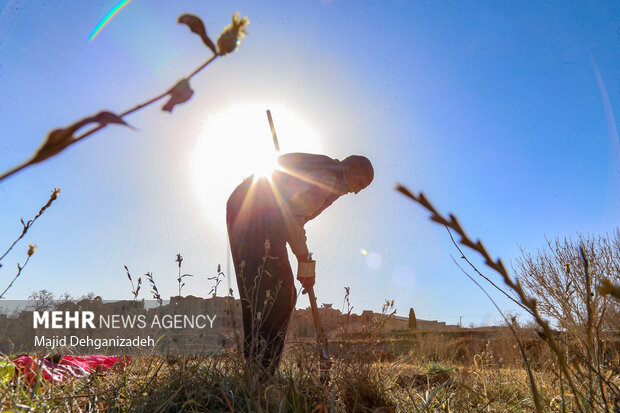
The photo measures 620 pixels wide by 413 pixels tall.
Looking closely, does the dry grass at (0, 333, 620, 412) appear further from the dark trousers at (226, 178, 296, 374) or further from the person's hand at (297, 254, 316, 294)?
the person's hand at (297, 254, 316, 294)

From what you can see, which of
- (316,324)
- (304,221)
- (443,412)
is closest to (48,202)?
(443,412)

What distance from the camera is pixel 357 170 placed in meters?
3.80

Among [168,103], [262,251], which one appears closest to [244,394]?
[262,251]

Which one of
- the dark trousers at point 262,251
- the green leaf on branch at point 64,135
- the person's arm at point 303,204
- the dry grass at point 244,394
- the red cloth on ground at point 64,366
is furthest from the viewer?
the person's arm at point 303,204

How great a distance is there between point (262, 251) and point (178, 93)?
9.20 ft

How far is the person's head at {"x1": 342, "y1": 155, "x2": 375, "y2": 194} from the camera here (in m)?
3.80

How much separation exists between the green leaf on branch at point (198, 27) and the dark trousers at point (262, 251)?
8.07 feet

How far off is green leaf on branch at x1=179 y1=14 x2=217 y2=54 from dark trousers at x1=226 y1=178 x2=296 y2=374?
2.46 metres

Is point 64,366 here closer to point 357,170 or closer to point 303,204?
point 303,204

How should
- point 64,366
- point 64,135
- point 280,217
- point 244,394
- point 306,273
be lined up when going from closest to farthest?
point 64,135 < point 244,394 < point 64,366 < point 280,217 < point 306,273

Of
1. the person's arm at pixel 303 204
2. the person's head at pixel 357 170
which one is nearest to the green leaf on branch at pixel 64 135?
the person's arm at pixel 303 204

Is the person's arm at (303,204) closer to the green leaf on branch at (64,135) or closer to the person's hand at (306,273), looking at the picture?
the person's hand at (306,273)

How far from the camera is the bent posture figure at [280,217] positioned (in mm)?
2910

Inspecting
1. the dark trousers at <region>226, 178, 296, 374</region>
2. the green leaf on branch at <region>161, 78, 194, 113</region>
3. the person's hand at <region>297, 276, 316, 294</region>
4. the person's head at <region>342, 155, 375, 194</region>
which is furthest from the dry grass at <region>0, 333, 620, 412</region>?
the person's head at <region>342, 155, 375, 194</region>
